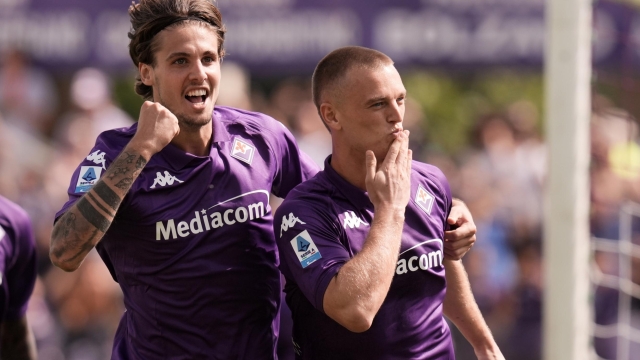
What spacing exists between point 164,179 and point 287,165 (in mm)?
764

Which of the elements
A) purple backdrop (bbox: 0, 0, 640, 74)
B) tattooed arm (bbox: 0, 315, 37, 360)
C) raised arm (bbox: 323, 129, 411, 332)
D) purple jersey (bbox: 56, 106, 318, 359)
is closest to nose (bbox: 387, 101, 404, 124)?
raised arm (bbox: 323, 129, 411, 332)

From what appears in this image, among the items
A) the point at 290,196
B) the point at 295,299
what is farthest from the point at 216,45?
the point at 295,299

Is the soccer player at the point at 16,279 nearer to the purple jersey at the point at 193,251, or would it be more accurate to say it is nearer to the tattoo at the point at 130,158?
the purple jersey at the point at 193,251

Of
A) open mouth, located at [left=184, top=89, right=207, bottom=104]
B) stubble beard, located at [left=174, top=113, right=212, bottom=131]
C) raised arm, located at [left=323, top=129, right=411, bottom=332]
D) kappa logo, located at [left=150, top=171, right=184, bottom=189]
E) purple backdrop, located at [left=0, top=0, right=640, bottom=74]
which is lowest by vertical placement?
raised arm, located at [left=323, top=129, right=411, bottom=332]

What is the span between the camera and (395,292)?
4.85m

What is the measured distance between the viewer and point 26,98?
14.9 m

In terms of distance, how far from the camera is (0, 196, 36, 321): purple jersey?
244 inches

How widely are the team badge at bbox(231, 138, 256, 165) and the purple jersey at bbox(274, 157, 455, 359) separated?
1.33 feet

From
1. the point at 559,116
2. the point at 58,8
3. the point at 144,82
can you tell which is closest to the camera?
the point at 144,82

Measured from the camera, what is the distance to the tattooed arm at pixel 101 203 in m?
4.68

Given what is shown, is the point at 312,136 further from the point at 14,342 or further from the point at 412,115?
the point at 14,342

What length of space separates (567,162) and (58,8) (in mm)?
7644

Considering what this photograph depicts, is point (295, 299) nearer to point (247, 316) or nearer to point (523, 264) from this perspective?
point (247, 316)

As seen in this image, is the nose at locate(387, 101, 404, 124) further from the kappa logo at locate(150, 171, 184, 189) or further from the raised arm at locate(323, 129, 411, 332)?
the kappa logo at locate(150, 171, 184, 189)
